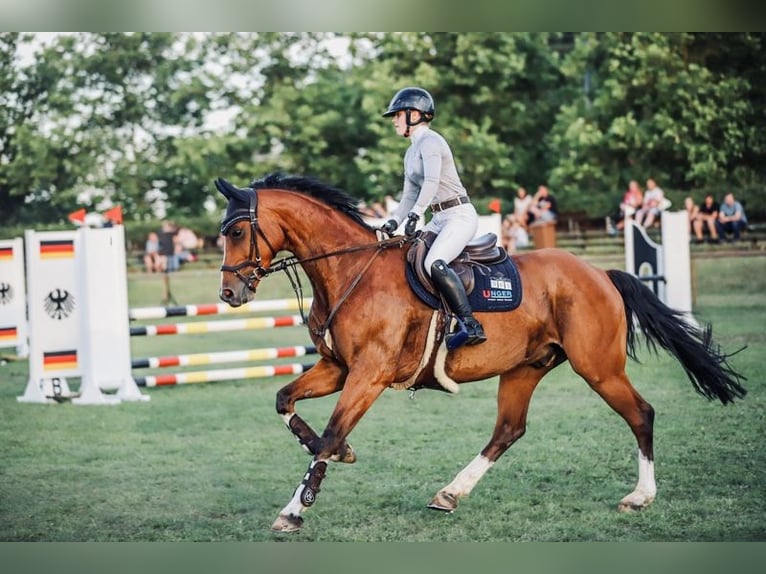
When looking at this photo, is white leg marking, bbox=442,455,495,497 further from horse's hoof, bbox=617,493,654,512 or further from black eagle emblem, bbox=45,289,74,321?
black eagle emblem, bbox=45,289,74,321

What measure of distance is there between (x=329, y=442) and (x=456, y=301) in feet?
3.13

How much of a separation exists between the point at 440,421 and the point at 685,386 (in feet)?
7.68

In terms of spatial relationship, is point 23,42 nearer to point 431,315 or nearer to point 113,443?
point 113,443

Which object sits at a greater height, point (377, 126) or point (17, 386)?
point (377, 126)

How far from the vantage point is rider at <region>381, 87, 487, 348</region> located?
5422 millimetres

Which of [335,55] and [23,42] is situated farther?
[335,55]

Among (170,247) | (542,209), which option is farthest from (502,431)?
(170,247)

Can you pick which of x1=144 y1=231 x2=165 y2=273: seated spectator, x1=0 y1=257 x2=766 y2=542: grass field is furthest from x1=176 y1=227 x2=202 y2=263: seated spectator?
x1=0 y1=257 x2=766 y2=542: grass field

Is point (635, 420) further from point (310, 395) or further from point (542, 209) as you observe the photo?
point (542, 209)

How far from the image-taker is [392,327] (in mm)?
5402
